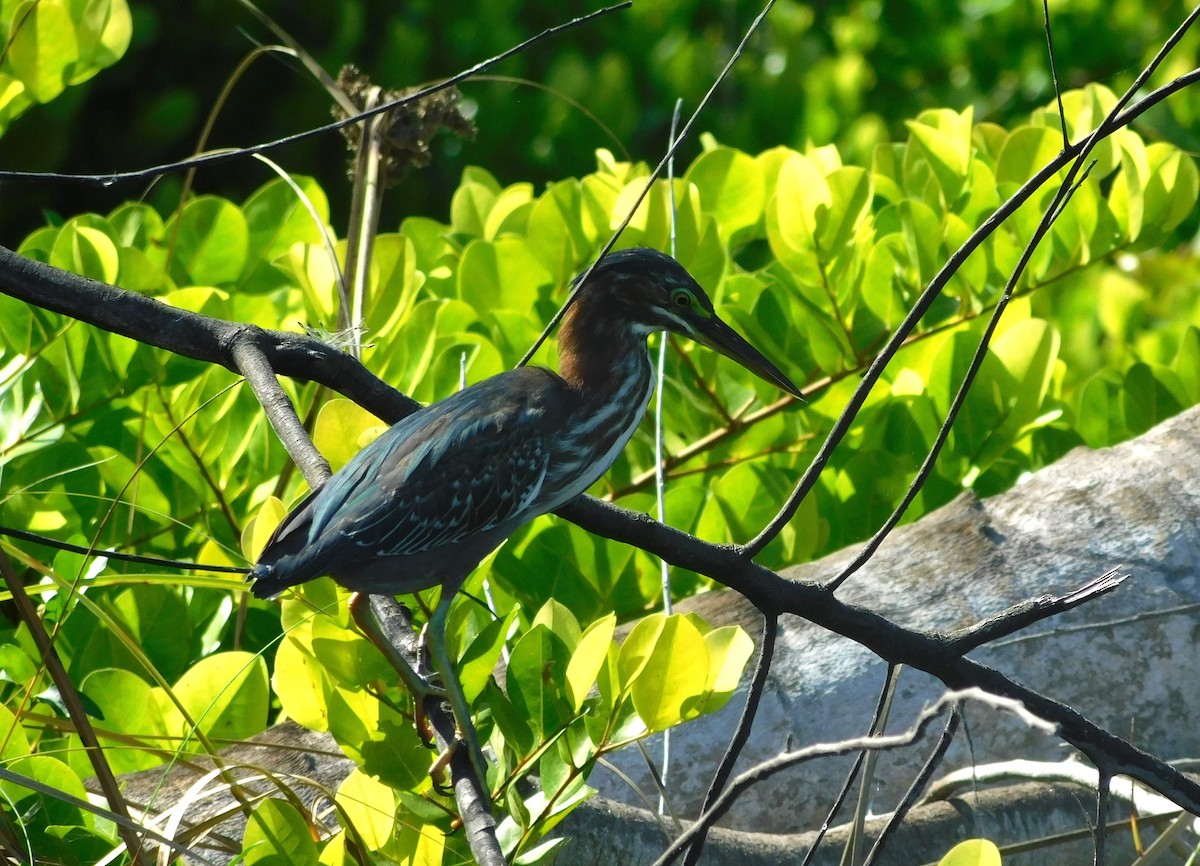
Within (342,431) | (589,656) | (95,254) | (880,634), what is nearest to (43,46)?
(95,254)

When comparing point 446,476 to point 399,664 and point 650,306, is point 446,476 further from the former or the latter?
point 650,306

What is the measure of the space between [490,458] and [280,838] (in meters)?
0.56

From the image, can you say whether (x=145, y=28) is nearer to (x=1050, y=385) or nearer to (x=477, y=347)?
(x=477, y=347)

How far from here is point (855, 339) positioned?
2.47m

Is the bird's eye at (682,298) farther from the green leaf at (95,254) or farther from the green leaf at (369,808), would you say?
the green leaf at (95,254)

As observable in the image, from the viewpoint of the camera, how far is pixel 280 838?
1490mm

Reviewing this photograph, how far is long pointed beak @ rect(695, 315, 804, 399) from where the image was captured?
6.56 feet

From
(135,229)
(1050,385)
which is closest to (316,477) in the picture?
(135,229)

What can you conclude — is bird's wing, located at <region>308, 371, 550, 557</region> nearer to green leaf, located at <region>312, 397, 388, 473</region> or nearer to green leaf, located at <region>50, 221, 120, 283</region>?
green leaf, located at <region>312, 397, 388, 473</region>

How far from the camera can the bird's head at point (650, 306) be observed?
6.44 ft

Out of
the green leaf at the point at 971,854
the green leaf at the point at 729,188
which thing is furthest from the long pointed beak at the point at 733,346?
the green leaf at the point at 729,188

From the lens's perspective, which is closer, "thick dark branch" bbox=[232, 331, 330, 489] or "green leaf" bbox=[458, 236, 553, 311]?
"thick dark branch" bbox=[232, 331, 330, 489]

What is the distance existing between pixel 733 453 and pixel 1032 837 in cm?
92

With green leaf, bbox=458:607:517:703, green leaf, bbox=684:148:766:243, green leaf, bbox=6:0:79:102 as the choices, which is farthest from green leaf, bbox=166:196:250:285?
green leaf, bbox=458:607:517:703
